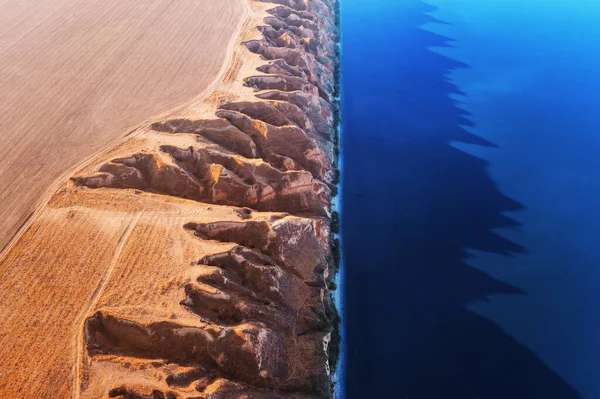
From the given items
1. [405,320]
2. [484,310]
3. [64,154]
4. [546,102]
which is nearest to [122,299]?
[64,154]

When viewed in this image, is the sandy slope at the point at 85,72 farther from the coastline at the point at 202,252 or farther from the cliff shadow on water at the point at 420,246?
the cliff shadow on water at the point at 420,246

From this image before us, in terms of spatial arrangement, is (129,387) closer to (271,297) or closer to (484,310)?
(271,297)

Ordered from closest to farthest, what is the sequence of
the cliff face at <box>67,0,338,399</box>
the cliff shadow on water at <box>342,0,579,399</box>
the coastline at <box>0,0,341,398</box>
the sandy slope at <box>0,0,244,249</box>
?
1. the cliff face at <box>67,0,338,399</box>
2. the coastline at <box>0,0,341,398</box>
3. the cliff shadow on water at <box>342,0,579,399</box>
4. the sandy slope at <box>0,0,244,249</box>

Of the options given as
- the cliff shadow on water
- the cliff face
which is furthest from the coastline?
the cliff shadow on water

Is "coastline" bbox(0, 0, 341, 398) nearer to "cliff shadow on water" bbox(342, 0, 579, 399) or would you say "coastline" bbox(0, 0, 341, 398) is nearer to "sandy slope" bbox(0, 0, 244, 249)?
"sandy slope" bbox(0, 0, 244, 249)

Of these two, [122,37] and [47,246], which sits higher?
[122,37]

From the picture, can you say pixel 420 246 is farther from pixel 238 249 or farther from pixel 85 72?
pixel 85 72

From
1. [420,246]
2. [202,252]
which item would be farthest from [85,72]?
[420,246]
